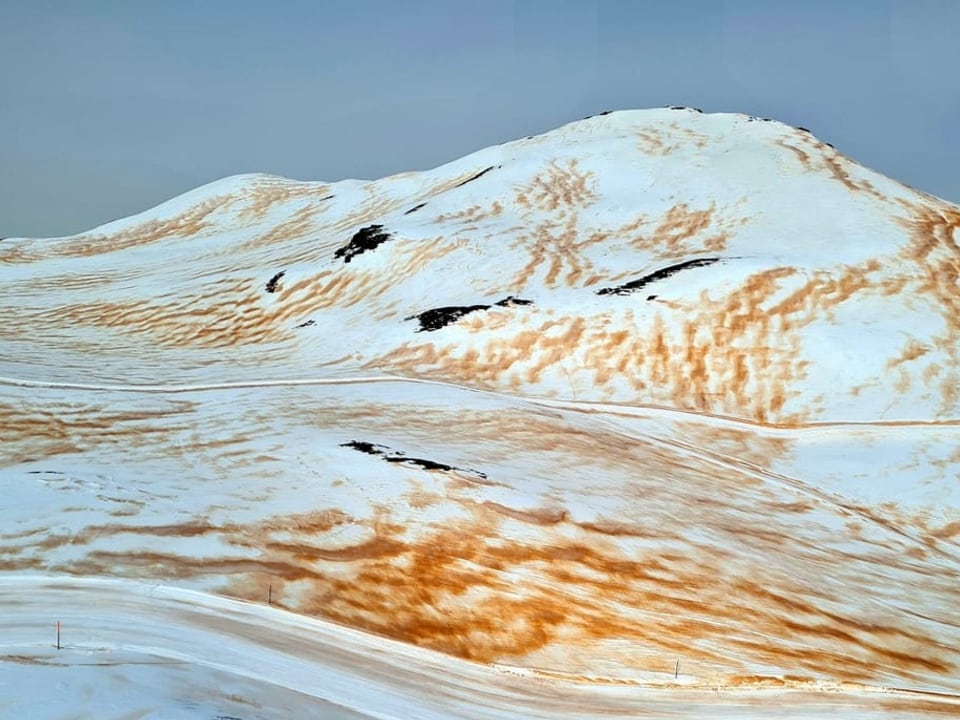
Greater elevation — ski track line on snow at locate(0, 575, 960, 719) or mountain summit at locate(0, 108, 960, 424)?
mountain summit at locate(0, 108, 960, 424)

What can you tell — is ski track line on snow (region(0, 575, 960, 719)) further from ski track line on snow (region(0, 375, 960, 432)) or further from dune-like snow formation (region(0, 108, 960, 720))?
ski track line on snow (region(0, 375, 960, 432))

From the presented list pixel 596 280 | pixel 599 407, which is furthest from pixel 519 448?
pixel 596 280

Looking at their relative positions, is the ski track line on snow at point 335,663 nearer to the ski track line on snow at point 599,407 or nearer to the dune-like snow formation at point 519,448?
the dune-like snow formation at point 519,448

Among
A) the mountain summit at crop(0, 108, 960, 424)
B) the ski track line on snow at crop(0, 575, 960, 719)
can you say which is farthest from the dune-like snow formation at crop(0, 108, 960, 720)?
the mountain summit at crop(0, 108, 960, 424)

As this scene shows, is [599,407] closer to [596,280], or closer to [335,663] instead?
[596,280]

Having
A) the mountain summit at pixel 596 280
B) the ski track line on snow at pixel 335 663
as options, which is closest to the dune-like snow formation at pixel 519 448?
the ski track line on snow at pixel 335 663

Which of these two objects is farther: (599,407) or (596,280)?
(596,280)

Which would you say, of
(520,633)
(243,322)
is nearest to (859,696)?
(520,633)

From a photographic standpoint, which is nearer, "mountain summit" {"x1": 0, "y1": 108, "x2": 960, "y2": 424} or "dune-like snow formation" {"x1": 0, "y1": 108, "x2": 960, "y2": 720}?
"dune-like snow formation" {"x1": 0, "y1": 108, "x2": 960, "y2": 720}

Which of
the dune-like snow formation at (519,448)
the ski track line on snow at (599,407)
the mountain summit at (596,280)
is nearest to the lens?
the dune-like snow formation at (519,448)
